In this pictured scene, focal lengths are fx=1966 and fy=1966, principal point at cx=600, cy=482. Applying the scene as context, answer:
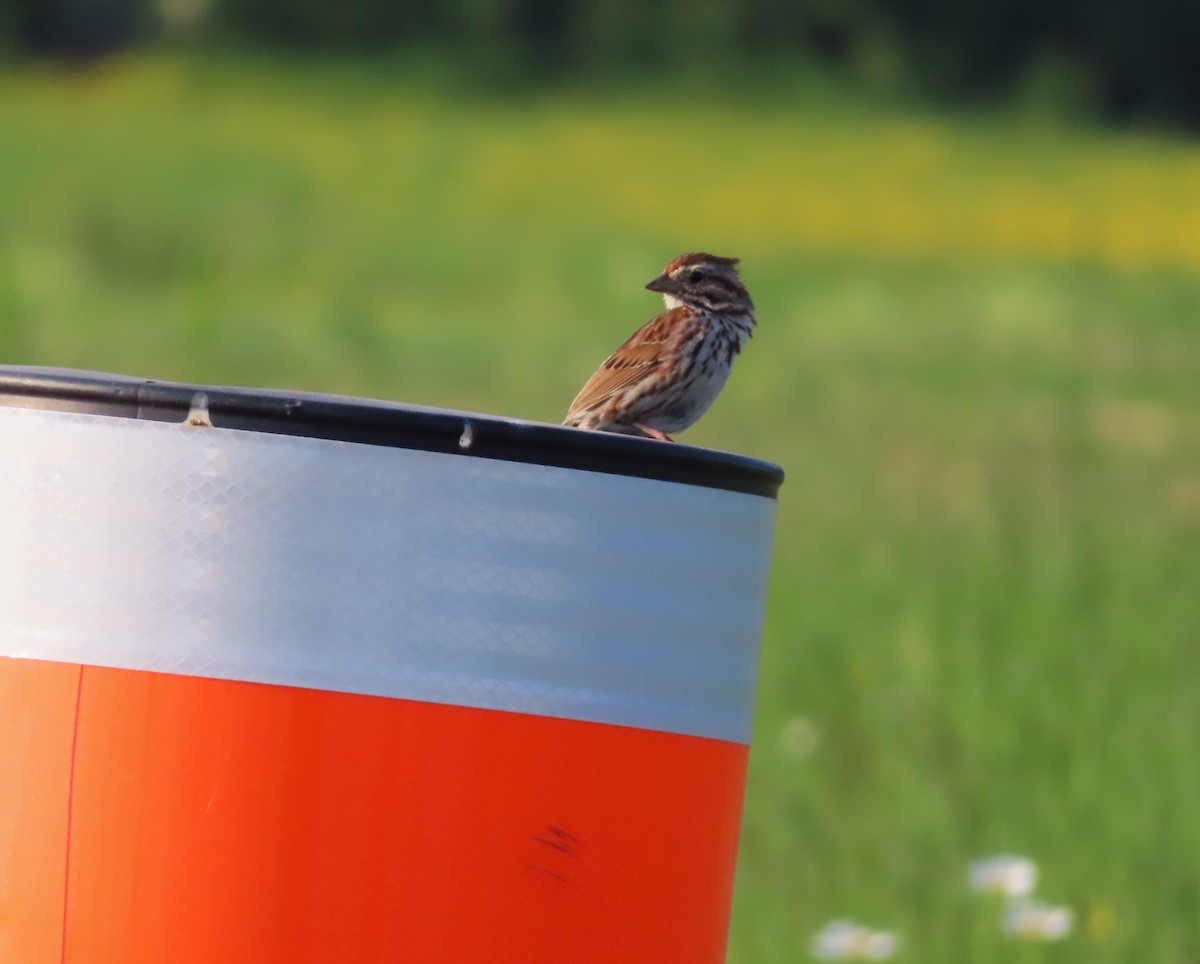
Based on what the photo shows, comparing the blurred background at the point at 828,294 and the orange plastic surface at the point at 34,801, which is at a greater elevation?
the blurred background at the point at 828,294

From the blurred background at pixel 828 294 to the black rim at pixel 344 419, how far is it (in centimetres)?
314

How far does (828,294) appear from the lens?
21.5 m

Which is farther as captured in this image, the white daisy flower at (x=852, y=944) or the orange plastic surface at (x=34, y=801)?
the white daisy flower at (x=852, y=944)

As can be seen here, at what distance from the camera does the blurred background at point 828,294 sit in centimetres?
614

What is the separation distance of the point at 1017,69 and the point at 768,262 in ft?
46.8

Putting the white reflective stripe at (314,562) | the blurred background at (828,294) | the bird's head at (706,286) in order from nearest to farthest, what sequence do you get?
the white reflective stripe at (314,562) → the bird's head at (706,286) → the blurred background at (828,294)

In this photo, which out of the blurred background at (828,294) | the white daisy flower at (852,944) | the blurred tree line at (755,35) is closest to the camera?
the white daisy flower at (852,944)

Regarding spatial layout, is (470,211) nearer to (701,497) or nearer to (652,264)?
(652,264)

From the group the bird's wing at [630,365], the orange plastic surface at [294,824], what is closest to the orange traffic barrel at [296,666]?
the orange plastic surface at [294,824]

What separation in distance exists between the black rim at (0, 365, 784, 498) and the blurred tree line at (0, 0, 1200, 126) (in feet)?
108

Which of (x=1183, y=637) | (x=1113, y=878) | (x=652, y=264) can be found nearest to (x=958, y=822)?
(x=1113, y=878)

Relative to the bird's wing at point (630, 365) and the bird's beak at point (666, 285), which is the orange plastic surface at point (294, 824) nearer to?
the bird's wing at point (630, 365)

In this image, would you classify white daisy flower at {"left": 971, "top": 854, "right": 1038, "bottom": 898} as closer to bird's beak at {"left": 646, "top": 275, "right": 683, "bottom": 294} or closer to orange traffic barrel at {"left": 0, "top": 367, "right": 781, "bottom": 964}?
bird's beak at {"left": 646, "top": 275, "right": 683, "bottom": 294}

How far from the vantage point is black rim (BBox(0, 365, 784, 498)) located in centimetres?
241
